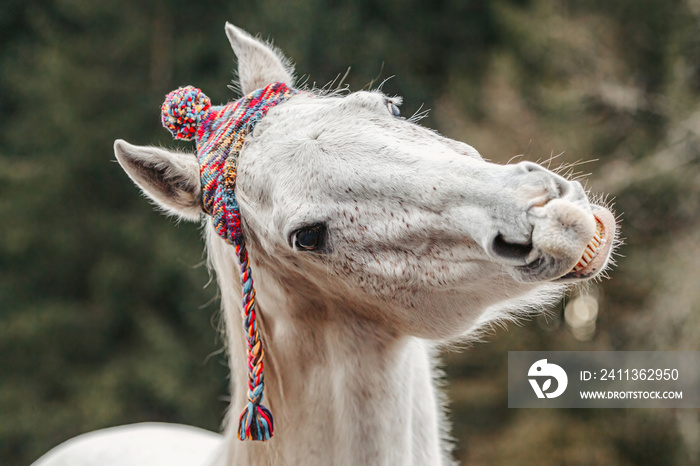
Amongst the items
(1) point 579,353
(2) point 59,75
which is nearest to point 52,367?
(2) point 59,75

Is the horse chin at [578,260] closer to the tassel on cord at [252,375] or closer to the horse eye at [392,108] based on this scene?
the horse eye at [392,108]

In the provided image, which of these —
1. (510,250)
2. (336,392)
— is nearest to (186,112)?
(336,392)

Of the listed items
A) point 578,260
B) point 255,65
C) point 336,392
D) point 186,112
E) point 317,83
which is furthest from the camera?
point 317,83

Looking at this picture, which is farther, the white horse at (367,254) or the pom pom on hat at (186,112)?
the pom pom on hat at (186,112)

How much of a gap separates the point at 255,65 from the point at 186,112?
27 cm

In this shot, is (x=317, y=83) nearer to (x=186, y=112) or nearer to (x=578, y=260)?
(x=186, y=112)

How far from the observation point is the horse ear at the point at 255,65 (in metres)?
2.23

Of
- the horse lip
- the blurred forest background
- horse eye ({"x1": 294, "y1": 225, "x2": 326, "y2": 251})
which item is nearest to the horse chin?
the horse lip

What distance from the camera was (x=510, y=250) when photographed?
1527 millimetres

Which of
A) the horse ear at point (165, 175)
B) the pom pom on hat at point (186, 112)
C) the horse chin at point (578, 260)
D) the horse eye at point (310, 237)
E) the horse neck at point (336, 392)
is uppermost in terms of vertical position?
the pom pom on hat at point (186, 112)

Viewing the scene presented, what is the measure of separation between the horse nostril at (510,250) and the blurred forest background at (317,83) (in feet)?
21.5

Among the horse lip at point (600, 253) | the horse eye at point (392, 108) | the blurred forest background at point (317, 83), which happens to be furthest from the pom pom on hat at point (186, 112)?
the blurred forest background at point (317, 83)

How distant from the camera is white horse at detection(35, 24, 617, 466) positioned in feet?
5.04

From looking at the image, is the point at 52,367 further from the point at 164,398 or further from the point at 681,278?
the point at 681,278
